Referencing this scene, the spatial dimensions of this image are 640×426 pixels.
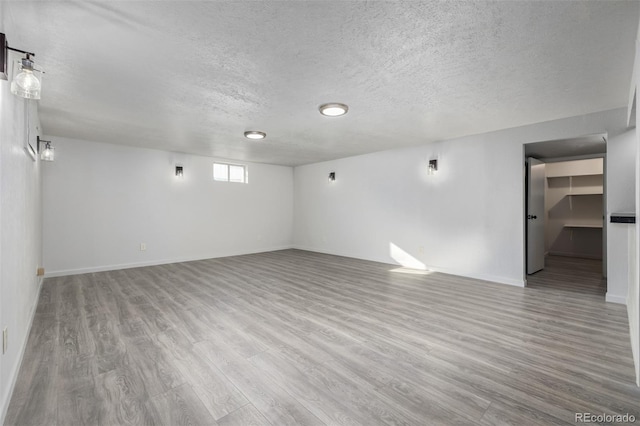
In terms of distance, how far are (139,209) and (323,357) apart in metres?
5.14

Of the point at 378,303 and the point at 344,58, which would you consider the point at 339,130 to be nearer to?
the point at 344,58

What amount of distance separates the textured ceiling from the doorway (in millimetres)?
1973

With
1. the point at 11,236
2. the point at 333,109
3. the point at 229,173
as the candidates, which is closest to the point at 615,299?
the point at 333,109

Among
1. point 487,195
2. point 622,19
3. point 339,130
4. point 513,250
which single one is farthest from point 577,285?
point 339,130

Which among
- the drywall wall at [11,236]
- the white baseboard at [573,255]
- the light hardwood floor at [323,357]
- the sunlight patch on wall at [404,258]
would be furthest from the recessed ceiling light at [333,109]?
the white baseboard at [573,255]

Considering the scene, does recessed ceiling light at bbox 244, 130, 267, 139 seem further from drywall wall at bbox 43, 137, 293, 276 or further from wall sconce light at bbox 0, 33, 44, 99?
wall sconce light at bbox 0, 33, 44, 99

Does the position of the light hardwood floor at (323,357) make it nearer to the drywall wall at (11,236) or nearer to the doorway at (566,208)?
the drywall wall at (11,236)

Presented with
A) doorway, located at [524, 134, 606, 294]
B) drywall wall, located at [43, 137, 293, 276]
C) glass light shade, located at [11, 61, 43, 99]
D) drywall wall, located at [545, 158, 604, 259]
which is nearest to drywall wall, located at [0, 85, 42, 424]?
glass light shade, located at [11, 61, 43, 99]

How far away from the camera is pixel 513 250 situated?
14.2 ft

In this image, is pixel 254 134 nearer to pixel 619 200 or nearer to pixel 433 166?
pixel 433 166

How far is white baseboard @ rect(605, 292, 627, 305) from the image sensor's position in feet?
11.3

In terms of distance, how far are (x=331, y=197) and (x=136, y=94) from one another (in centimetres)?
487

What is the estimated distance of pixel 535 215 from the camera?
5230mm

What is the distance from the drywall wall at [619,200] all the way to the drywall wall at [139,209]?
6.63m
